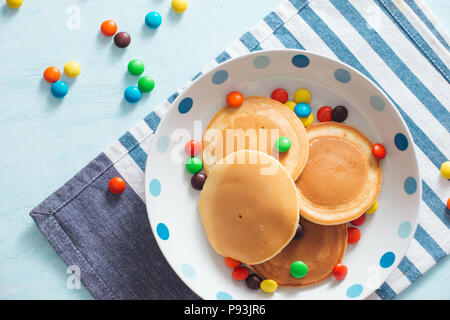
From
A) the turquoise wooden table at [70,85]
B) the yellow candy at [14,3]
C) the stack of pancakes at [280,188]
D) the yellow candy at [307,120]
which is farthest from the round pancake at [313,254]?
the yellow candy at [14,3]

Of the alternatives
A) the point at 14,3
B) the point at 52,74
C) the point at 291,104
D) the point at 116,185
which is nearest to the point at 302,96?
the point at 291,104

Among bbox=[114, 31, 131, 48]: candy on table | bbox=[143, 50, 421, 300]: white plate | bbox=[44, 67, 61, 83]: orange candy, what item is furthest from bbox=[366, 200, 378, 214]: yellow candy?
bbox=[44, 67, 61, 83]: orange candy

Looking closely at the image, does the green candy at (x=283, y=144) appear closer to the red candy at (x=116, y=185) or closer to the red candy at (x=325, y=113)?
the red candy at (x=325, y=113)

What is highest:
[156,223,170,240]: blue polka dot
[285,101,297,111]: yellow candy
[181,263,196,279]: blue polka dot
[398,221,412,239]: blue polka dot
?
[285,101,297,111]: yellow candy

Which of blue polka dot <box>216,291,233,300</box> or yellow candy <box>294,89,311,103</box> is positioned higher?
yellow candy <box>294,89,311,103</box>

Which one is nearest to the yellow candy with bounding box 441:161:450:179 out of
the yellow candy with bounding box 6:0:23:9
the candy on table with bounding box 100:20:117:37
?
the candy on table with bounding box 100:20:117:37

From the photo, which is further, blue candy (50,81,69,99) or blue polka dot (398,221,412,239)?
blue candy (50,81,69,99)

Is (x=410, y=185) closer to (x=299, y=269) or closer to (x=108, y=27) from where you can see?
(x=299, y=269)

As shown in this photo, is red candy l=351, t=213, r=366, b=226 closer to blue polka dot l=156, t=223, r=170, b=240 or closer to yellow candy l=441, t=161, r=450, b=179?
yellow candy l=441, t=161, r=450, b=179
